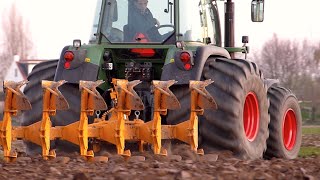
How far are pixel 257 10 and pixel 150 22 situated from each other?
190cm

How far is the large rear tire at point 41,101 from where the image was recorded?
10133 millimetres

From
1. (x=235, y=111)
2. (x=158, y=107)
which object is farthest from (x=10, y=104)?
(x=235, y=111)

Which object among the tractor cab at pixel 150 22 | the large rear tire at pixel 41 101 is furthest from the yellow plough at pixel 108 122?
the tractor cab at pixel 150 22

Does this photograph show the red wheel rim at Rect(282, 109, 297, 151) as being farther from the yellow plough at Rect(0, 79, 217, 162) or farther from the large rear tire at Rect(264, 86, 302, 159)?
the yellow plough at Rect(0, 79, 217, 162)

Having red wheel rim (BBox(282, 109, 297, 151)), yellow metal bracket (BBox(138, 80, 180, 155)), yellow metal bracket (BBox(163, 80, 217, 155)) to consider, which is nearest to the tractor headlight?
yellow metal bracket (BBox(138, 80, 180, 155))

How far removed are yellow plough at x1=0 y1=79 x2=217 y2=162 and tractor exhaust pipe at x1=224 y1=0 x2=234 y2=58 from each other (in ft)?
8.89

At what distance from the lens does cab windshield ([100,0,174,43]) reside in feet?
34.2

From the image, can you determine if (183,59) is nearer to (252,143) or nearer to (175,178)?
(252,143)

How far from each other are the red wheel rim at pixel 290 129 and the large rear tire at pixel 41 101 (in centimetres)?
326

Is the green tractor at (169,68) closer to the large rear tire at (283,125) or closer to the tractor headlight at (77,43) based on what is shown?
the tractor headlight at (77,43)

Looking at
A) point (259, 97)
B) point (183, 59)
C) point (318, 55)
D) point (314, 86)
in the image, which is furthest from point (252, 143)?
point (318, 55)

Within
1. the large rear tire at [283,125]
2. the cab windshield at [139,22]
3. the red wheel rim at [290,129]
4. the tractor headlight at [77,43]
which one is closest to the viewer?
the tractor headlight at [77,43]

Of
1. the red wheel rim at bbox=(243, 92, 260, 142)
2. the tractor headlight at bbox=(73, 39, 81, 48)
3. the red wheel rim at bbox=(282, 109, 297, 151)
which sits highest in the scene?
the tractor headlight at bbox=(73, 39, 81, 48)

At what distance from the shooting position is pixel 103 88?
10.4 meters
